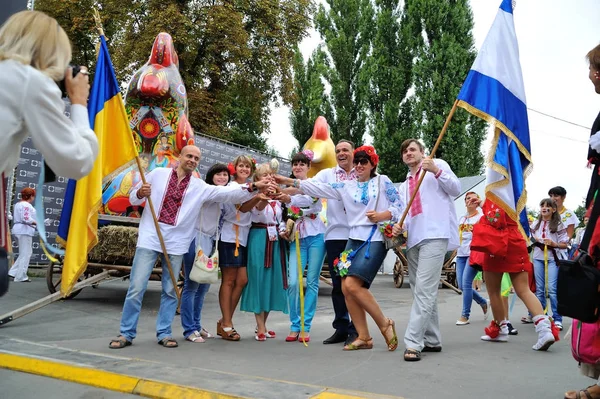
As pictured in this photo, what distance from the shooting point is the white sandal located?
6.13m

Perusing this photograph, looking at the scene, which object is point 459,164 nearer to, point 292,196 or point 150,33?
point 150,33

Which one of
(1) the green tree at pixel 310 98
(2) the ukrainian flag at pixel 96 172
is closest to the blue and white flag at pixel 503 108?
(2) the ukrainian flag at pixel 96 172

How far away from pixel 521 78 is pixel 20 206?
404 inches

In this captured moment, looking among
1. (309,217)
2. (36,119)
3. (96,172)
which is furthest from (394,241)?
(36,119)

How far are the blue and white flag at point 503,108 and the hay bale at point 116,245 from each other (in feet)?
16.7

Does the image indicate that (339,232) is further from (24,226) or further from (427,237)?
(24,226)

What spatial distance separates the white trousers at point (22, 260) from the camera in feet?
38.0

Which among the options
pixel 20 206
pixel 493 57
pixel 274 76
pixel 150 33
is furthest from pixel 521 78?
pixel 274 76

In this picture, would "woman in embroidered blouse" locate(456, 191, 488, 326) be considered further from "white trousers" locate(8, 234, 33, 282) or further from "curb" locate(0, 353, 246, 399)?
"white trousers" locate(8, 234, 33, 282)

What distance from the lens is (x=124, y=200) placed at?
9.89 meters

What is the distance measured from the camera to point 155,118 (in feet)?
34.1

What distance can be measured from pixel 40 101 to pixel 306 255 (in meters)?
4.51

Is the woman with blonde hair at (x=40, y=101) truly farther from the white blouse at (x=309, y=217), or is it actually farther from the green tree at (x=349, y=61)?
the green tree at (x=349, y=61)

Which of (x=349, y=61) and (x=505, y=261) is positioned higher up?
(x=349, y=61)
